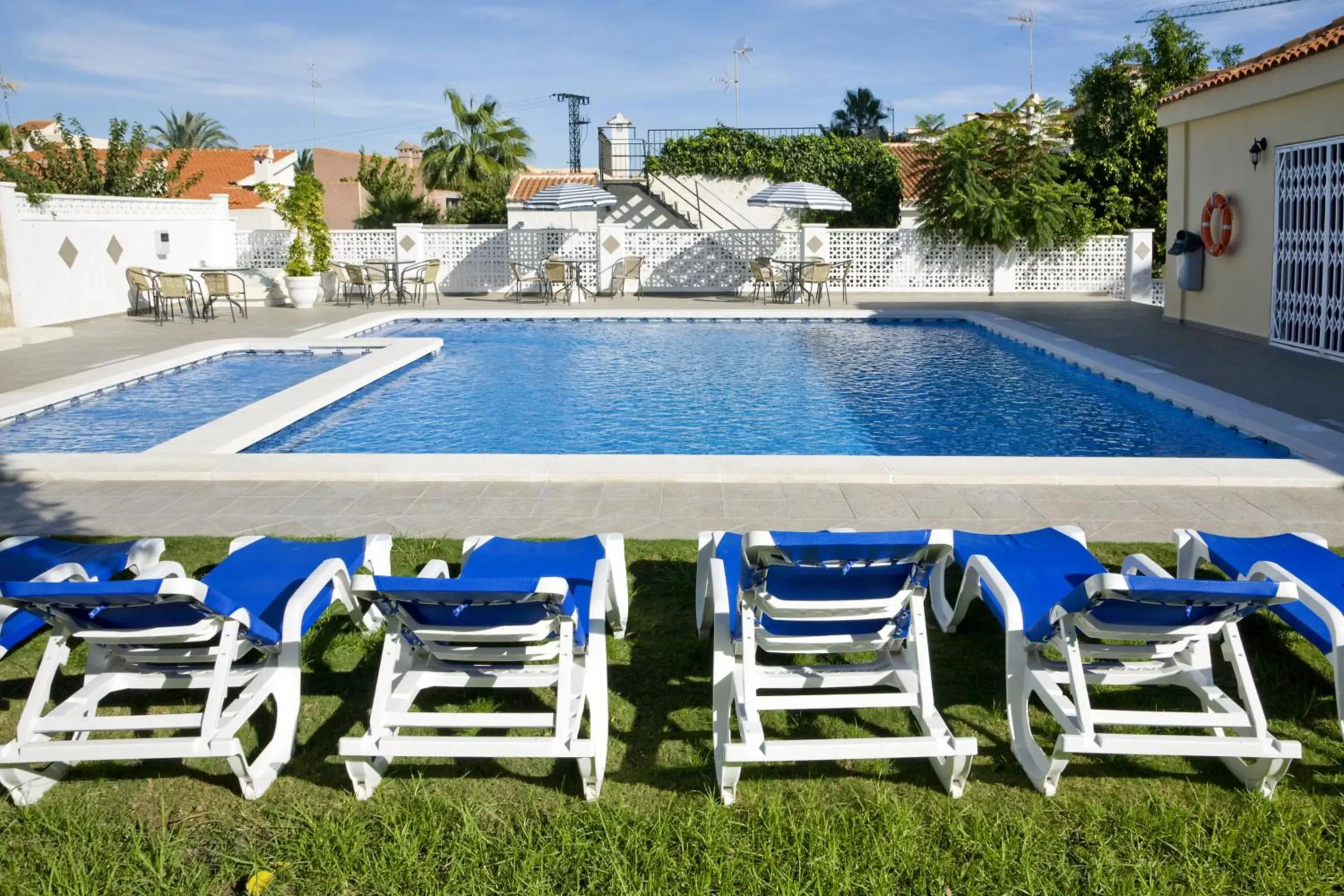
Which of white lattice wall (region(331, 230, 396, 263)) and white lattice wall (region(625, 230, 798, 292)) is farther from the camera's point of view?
white lattice wall (region(331, 230, 396, 263))

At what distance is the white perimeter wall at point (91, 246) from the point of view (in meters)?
14.9

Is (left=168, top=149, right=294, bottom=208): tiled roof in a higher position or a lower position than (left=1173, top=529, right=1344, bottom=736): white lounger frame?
higher

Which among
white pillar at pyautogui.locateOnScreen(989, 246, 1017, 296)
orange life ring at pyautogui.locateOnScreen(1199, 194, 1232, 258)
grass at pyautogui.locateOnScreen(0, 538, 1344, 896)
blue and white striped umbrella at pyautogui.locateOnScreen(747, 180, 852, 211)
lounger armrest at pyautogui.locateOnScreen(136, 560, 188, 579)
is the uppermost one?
blue and white striped umbrella at pyautogui.locateOnScreen(747, 180, 852, 211)

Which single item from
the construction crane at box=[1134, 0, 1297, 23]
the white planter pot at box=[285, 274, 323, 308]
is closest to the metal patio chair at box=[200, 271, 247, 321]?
the white planter pot at box=[285, 274, 323, 308]

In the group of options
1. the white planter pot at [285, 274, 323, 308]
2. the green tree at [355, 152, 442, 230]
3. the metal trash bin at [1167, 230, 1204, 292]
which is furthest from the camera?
the green tree at [355, 152, 442, 230]

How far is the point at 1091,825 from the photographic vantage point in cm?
290

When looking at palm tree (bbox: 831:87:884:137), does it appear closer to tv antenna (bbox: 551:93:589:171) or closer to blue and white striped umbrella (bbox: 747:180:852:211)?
tv antenna (bbox: 551:93:589:171)

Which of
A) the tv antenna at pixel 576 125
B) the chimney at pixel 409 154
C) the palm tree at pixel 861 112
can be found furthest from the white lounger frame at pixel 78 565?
the palm tree at pixel 861 112

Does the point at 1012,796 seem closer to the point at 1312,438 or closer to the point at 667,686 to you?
the point at 667,686

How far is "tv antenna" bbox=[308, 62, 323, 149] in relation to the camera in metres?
48.8

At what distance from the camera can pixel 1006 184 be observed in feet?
67.9

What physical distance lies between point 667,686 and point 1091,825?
1.43m

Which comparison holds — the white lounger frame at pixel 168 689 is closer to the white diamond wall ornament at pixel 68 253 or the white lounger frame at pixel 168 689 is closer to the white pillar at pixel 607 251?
the white diamond wall ornament at pixel 68 253

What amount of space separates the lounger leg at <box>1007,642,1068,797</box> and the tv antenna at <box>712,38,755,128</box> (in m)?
34.5
